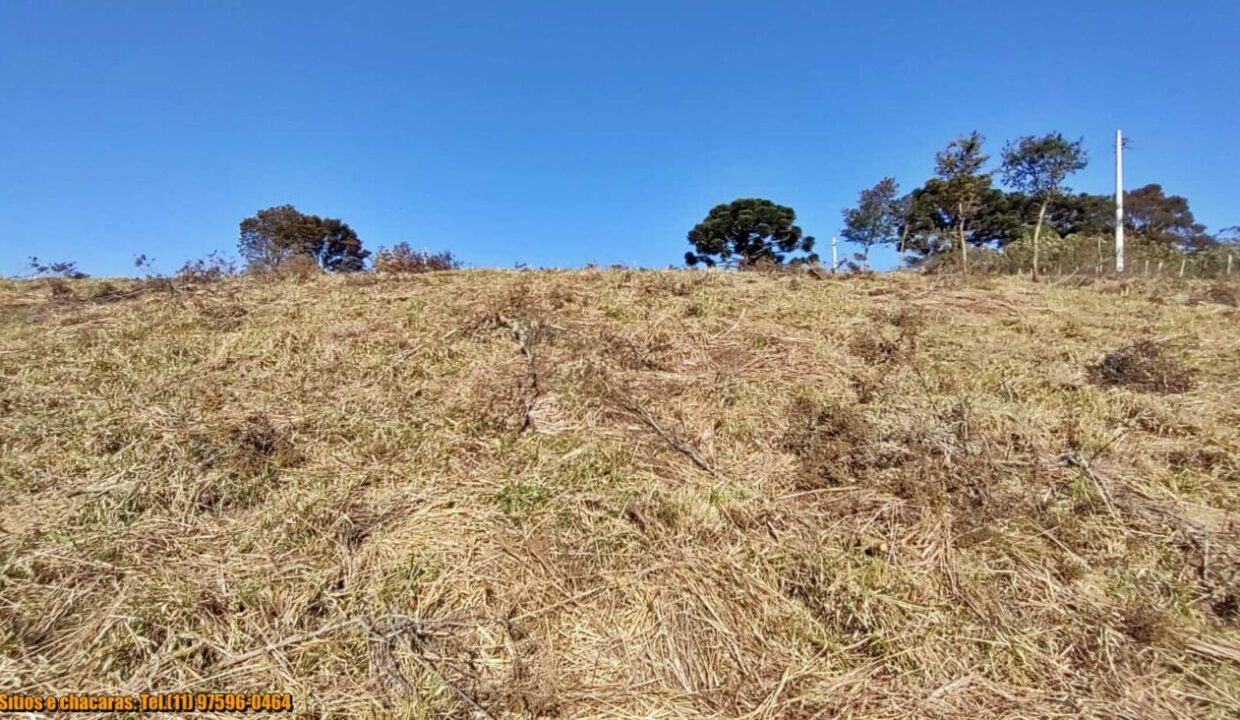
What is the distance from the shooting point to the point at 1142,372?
3.97 metres

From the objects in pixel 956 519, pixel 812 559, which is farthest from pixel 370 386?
pixel 956 519

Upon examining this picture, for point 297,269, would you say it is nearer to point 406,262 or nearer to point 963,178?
point 406,262

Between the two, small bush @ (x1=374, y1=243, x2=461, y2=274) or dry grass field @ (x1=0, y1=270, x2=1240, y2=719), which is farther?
small bush @ (x1=374, y1=243, x2=461, y2=274)

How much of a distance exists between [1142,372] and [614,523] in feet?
14.4

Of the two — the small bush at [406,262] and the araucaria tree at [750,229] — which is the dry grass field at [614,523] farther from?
the araucaria tree at [750,229]

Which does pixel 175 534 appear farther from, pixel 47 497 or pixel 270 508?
pixel 47 497

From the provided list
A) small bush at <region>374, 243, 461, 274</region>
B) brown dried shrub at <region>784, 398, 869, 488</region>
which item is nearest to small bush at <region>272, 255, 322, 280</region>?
small bush at <region>374, 243, 461, 274</region>

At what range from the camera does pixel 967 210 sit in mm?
11188

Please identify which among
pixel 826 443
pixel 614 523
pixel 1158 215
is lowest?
pixel 614 523

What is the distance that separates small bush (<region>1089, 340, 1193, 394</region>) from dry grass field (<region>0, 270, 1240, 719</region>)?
0.03 metres

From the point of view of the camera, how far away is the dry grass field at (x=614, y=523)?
1774mm

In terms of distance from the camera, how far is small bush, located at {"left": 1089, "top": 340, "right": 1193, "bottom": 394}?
3850 millimetres

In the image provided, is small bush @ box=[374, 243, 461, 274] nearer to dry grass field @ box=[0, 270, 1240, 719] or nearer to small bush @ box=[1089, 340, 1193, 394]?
dry grass field @ box=[0, 270, 1240, 719]

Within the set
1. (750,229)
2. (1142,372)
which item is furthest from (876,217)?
(1142,372)
